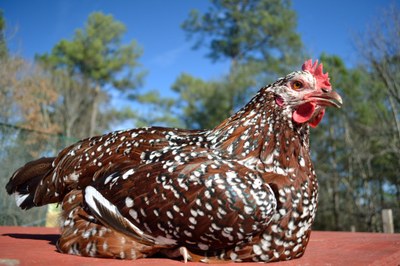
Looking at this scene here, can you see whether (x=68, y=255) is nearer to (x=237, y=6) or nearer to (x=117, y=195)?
(x=117, y=195)

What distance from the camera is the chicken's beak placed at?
8.18 feet

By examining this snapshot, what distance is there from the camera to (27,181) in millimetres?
3344

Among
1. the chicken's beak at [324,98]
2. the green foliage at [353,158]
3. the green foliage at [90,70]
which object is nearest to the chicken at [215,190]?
the chicken's beak at [324,98]

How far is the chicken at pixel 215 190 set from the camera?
208cm

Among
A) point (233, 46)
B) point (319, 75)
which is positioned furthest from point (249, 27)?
point (319, 75)

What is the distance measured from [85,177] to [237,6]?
23.4 meters

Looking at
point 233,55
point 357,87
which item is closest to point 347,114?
point 357,87

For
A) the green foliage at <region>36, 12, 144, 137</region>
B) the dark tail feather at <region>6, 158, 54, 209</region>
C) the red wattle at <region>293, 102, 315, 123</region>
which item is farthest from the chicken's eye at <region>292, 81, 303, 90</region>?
the green foliage at <region>36, 12, 144, 137</region>

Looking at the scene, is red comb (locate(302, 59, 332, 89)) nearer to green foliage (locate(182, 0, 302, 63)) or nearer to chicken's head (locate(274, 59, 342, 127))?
chicken's head (locate(274, 59, 342, 127))

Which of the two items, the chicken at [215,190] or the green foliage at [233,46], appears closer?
the chicken at [215,190]

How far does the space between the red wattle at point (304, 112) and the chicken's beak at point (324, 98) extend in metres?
0.04

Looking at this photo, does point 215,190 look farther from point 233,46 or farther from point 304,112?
point 233,46

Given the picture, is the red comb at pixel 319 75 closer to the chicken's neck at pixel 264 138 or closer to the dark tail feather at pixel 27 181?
the chicken's neck at pixel 264 138

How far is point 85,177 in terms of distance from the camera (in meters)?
2.84
